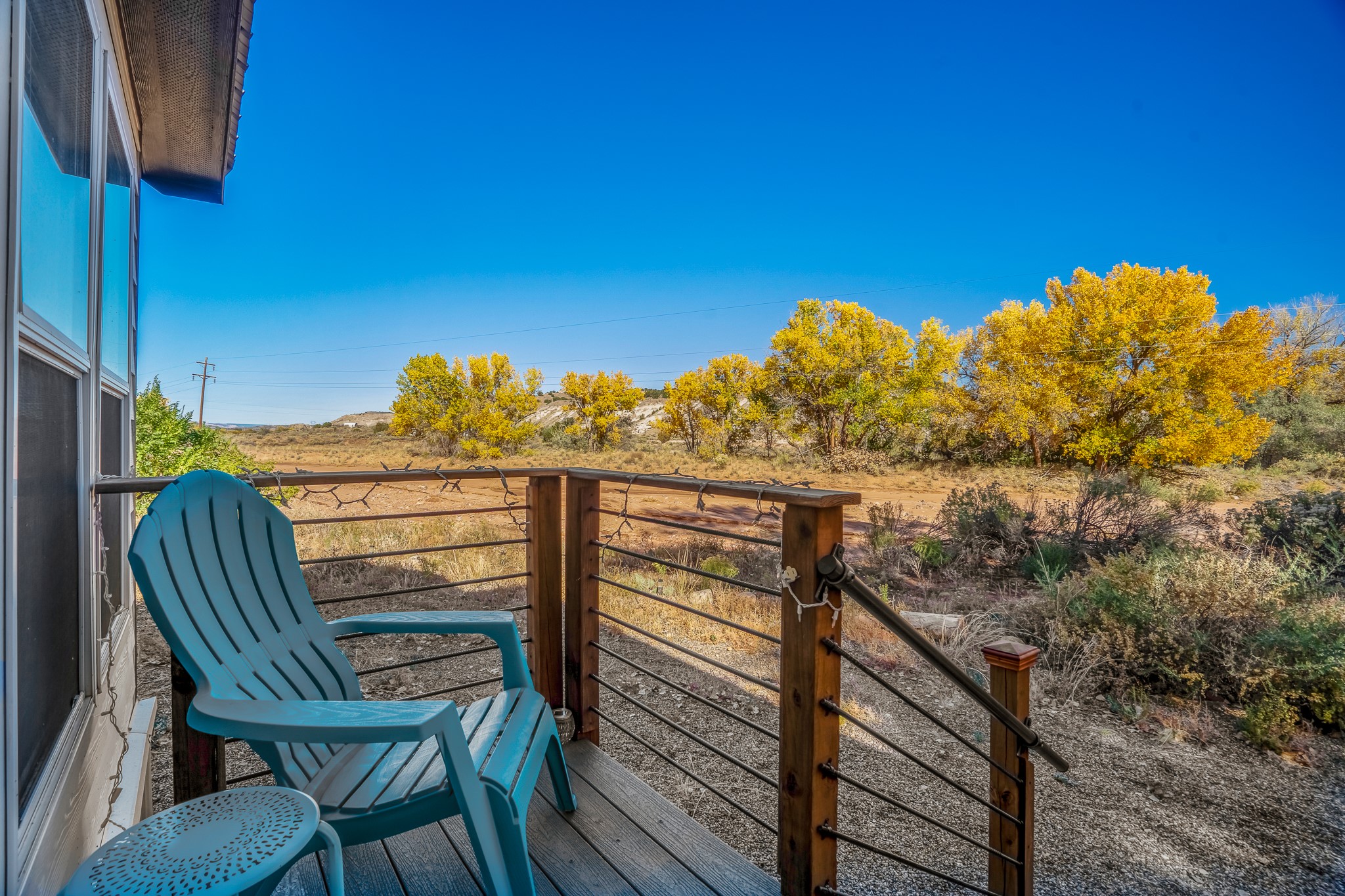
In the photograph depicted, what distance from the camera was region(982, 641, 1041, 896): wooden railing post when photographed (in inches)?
61.5

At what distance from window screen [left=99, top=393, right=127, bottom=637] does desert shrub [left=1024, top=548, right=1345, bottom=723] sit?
502 cm

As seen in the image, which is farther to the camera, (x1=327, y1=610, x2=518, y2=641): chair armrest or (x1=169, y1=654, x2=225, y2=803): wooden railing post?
(x1=327, y1=610, x2=518, y2=641): chair armrest

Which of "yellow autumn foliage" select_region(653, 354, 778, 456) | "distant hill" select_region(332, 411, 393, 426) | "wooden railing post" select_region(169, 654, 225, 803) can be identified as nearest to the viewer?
"wooden railing post" select_region(169, 654, 225, 803)

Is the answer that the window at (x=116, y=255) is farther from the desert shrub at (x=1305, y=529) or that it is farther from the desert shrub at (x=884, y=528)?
the desert shrub at (x=1305, y=529)

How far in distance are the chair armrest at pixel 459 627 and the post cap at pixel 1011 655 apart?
46.6 inches

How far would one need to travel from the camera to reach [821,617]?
1.38 metres

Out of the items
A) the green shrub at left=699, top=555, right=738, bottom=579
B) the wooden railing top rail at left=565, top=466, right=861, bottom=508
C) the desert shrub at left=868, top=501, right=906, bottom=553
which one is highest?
the wooden railing top rail at left=565, top=466, right=861, bottom=508

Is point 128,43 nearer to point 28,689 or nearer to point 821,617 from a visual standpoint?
point 28,689

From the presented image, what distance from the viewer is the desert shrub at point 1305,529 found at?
4770 millimetres

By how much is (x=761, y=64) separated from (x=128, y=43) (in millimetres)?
17730

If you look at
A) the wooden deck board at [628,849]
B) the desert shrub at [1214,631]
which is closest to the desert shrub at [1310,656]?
the desert shrub at [1214,631]

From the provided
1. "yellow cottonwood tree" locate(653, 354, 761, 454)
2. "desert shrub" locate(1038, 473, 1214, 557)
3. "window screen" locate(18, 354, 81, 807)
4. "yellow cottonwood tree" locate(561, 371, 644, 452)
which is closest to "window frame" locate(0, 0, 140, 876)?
"window screen" locate(18, 354, 81, 807)

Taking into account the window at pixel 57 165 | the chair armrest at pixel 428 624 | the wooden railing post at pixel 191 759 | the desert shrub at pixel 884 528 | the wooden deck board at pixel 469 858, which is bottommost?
the wooden deck board at pixel 469 858

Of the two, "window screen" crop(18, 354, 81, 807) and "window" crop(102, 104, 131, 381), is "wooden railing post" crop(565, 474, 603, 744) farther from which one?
"window" crop(102, 104, 131, 381)
